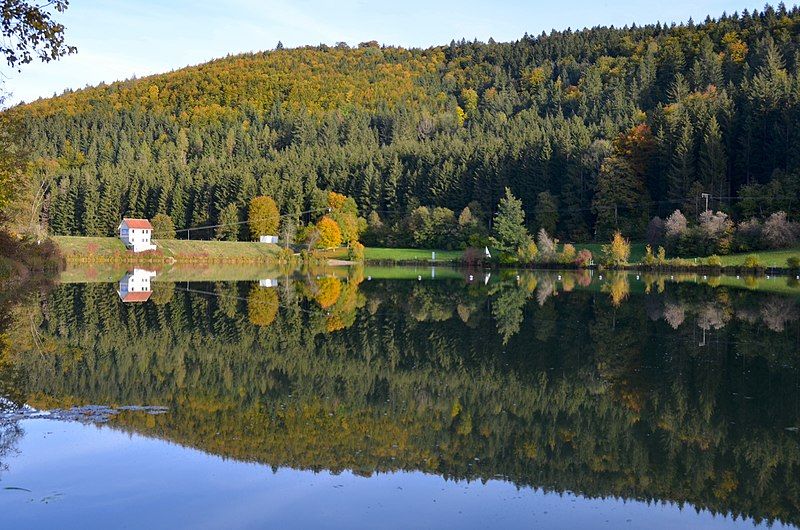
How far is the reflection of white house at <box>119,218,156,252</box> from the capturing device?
83.2 meters

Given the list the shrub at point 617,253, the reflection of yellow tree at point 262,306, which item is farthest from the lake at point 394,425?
the shrub at point 617,253

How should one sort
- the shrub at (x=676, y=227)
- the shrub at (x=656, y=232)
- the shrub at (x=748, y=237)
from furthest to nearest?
the shrub at (x=656, y=232), the shrub at (x=676, y=227), the shrub at (x=748, y=237)

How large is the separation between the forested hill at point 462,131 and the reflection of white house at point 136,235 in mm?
10577

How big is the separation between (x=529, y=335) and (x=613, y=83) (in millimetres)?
134441

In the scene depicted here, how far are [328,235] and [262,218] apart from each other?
12.7 metres

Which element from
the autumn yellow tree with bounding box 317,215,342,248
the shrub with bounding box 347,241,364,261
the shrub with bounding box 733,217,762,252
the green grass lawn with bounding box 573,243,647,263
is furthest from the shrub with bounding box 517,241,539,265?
the autumn yellow tree with bounding box 317,215,342,248

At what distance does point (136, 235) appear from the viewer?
280 feet

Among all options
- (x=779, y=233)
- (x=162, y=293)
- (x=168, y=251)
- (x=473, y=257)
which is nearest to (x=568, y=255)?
(x=473, y=257)

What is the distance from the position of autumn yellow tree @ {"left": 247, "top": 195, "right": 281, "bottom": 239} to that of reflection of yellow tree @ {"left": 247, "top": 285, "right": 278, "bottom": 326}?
5985 centimetres

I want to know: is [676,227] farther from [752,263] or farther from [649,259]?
[752,263]

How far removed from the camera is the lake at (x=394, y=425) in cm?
848

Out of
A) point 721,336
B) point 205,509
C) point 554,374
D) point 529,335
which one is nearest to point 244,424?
point 205,509

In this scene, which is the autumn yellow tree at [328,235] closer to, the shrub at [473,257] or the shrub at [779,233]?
the shrub at [473,257]

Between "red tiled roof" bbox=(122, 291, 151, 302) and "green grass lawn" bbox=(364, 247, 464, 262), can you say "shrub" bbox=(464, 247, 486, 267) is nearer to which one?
"green grass lawn" bbox=(364, 247, 464, 262)
